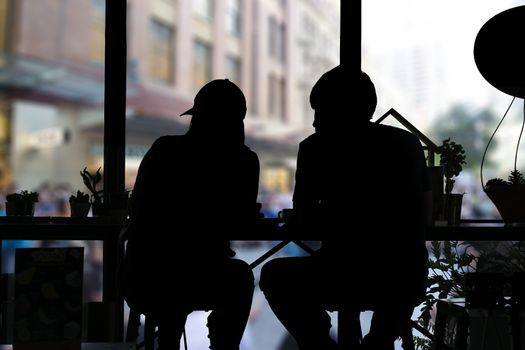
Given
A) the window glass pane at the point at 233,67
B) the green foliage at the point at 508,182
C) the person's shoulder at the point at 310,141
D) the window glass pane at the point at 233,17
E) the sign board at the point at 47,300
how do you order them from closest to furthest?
the person's shoulder at the point at 310,141 → the sign board at the point at 47,300 → the green foliage at the point at 508,182 → the window glass pane at the point at 233,17 → the window glass pane at the point at 233,67

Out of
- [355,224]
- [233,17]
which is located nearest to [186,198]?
[355,224]

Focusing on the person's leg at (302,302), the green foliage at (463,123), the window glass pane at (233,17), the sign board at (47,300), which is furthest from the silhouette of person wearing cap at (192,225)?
the window glass pane at (233,17)

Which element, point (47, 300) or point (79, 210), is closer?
point (47, 300)

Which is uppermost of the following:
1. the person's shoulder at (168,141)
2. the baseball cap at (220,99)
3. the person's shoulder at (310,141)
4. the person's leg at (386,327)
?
the baseball cap at (220,99)

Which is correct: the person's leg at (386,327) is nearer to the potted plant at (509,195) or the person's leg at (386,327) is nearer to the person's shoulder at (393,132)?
the person's shoulder at (393,132)

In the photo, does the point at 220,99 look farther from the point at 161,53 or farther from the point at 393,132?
the point at 161,53

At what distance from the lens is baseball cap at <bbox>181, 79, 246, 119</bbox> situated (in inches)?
61.3

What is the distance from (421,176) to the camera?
1.49m

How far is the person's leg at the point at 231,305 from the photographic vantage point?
1.52 metres

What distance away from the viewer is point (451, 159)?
6.99 feet

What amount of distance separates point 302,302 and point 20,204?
1208mm

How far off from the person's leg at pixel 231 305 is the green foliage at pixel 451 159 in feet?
3.19

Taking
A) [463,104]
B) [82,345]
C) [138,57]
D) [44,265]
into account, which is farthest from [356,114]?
[138,57]

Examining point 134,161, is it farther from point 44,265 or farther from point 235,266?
point 235,266
